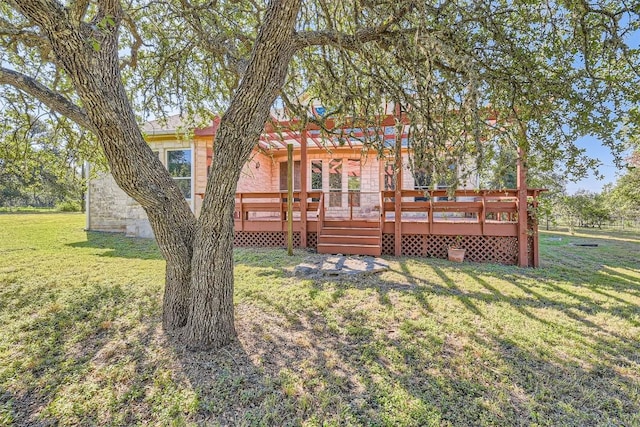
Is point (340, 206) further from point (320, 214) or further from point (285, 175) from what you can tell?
point (320, 214)

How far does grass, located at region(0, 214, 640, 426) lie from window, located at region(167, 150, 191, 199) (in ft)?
18.4

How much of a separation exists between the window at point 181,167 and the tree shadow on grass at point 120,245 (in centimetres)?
217

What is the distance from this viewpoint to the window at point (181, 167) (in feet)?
34.6

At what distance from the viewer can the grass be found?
85.9 inches

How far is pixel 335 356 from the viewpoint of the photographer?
2914 mm

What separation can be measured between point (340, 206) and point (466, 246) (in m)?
5.44

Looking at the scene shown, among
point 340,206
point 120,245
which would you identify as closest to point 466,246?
point 340,206

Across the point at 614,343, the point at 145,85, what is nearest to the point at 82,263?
the point at 145,85

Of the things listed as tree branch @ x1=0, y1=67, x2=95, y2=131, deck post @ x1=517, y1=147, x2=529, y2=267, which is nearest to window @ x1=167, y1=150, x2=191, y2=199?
tree branch @ x1=0, y1=67, x2=95, y2=131

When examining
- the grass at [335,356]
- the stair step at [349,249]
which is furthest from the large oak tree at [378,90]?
the stair step at [349,249]

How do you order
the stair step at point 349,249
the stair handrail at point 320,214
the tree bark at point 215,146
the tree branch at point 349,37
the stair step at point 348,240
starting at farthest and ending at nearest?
the stair handrail at point 320,214 → the stair step at point 348,240 → the stair step at point 349,249 → the tree branch at point 349,37 → the tree bark at point 215,146

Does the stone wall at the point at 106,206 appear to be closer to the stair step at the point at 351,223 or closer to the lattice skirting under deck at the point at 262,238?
the lattice skirting under deck at the point at 262,238

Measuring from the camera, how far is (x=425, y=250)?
7797 millimetres

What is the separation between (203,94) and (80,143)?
7.70 feet
